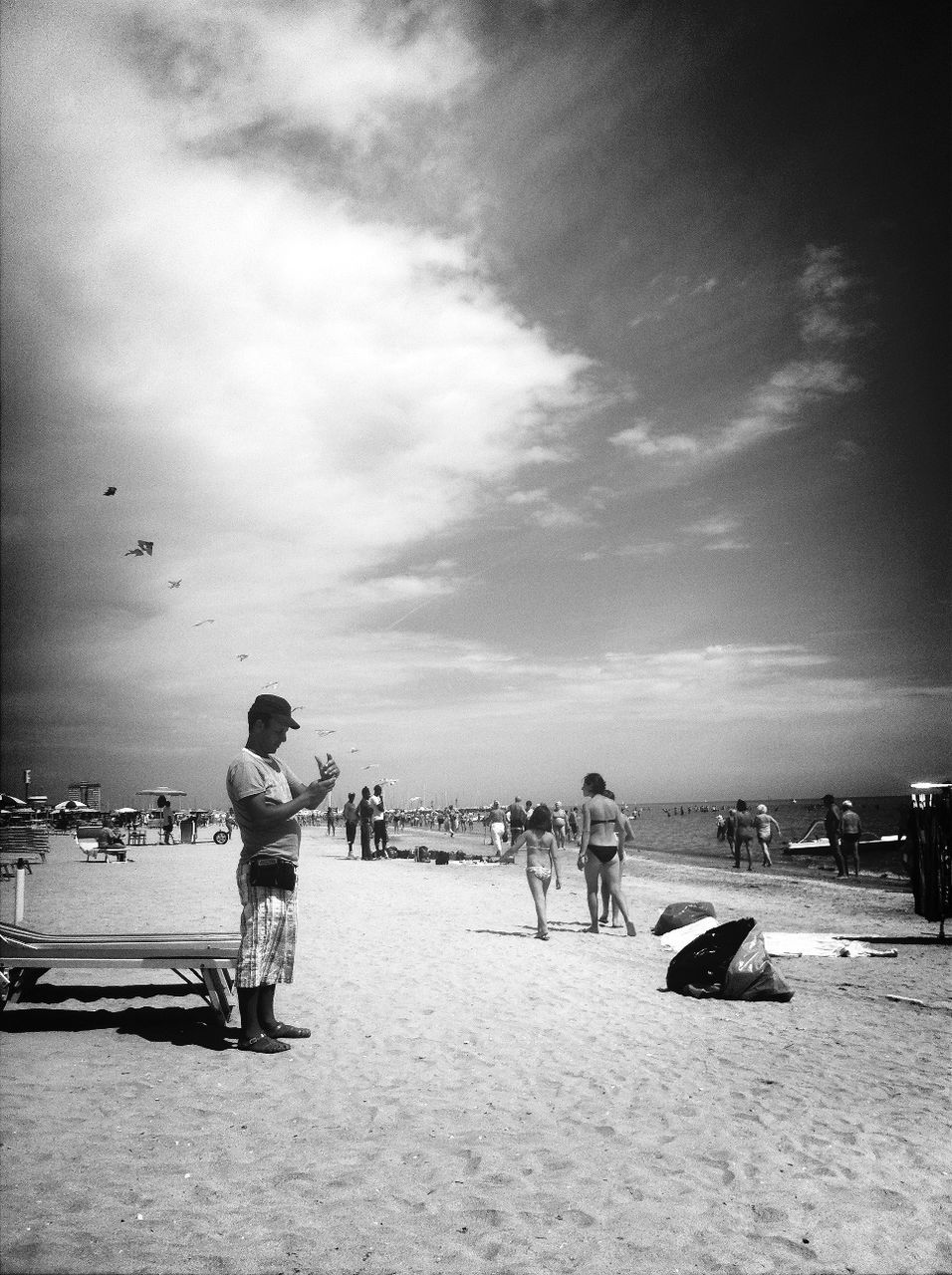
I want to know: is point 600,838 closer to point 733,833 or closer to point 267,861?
point 267,861

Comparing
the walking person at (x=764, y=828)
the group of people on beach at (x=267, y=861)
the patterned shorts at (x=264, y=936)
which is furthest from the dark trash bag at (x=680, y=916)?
the walking person at (x=764, y=828)

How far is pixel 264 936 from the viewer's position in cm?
486

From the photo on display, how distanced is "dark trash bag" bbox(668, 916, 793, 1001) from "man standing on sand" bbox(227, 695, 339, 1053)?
11.9ft

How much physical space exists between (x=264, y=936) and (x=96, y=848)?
20.3 m

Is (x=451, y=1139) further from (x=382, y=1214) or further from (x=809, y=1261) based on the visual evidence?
(x=809, y=1261)

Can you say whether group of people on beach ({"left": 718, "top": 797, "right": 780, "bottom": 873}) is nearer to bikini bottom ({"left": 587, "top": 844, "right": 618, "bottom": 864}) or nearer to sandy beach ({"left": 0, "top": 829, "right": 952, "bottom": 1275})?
bikini bottom ({"left": 587, "top": 844, "right": 618, "bottom": 864})

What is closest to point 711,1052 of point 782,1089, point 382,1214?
point 782,1089

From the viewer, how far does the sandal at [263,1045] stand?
4.90 metres

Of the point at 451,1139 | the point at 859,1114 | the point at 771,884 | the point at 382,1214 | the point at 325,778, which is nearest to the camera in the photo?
the point at 382,1214

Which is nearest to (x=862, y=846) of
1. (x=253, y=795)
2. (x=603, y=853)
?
(x=603, y=853)

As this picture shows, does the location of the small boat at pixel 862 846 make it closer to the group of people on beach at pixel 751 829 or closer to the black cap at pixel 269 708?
the group of people on beach at pixel 751 829

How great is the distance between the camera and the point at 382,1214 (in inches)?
120

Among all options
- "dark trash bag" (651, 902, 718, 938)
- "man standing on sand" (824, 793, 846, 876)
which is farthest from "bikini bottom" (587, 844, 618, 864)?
"man standing on sand" (824, 793, 846, 876)

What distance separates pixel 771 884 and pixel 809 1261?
60.5 feet
